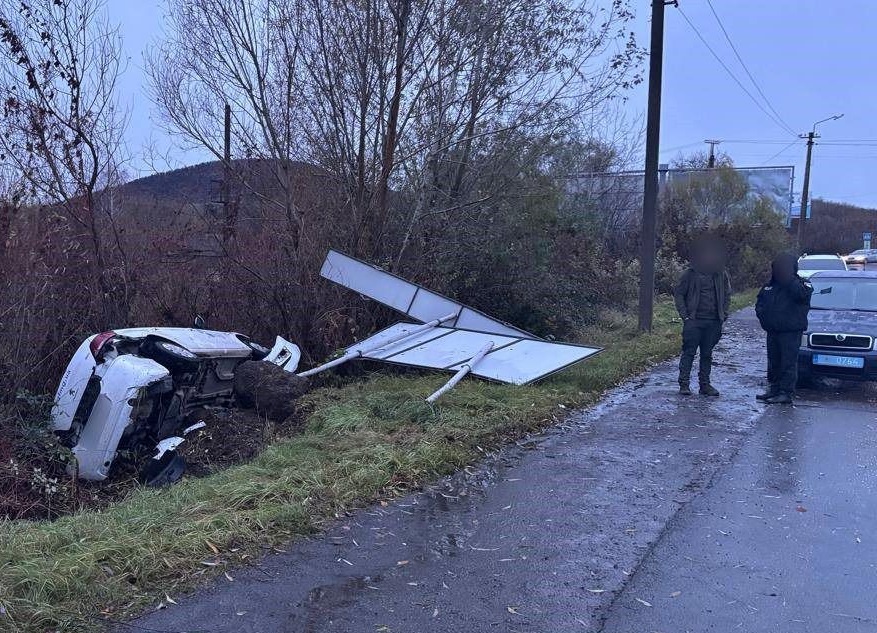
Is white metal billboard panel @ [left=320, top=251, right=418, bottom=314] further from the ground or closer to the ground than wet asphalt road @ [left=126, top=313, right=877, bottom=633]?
further from the ground

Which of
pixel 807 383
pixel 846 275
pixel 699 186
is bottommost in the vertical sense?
pixel 807 383

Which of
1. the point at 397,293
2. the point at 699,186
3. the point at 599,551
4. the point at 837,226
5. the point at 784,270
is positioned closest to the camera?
the point at 599,551

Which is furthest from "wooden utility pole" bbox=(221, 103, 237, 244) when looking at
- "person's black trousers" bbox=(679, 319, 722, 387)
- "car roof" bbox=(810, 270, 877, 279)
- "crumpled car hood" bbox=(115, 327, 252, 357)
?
"car roof" bbox=(810, 270, 877, 279)

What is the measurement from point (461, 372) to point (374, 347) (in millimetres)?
1808

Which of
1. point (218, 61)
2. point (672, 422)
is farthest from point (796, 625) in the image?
point (218, 61)

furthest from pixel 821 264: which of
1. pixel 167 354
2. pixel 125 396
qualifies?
pixel 125 396

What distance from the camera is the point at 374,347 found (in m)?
10.5

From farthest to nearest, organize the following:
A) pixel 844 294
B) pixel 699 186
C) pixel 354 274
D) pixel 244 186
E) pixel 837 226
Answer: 1. pixel 837 226
2. pixel 699 186
3. pixel 244 186
4. pixel 844 294
5. pixel 354 274

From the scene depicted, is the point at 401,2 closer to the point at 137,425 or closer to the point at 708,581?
the point at 137,425

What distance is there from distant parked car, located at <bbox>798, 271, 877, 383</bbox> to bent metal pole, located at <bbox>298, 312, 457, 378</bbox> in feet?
16.2

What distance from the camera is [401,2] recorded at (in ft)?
39.1

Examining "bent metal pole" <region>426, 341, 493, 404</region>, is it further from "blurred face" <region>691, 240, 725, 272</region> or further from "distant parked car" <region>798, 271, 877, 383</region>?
"distant parked car" <region>798, 271, 877, 383</region>

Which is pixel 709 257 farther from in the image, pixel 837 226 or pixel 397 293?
pixel 837 226

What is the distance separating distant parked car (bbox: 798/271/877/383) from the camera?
1014 cm
